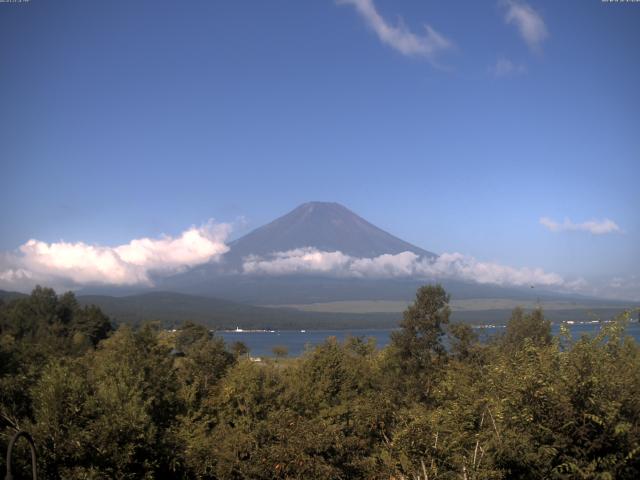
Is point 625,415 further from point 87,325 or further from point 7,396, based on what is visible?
point 87,325

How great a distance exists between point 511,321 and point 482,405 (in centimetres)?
3350

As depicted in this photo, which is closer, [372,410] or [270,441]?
[270,441]

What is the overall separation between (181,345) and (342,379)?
47.4 meters

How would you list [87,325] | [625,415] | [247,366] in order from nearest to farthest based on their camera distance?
[625,415] < [247,366] < [87,325]

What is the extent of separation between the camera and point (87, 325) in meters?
69.4

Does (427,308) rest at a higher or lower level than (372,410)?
higher

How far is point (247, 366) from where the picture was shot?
25.3m

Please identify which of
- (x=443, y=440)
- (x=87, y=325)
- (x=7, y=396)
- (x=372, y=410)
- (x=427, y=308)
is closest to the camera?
(x=443, y=440)

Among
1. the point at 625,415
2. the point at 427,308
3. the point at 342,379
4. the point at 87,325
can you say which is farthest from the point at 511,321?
the point at 87,325

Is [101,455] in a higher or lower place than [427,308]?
lower

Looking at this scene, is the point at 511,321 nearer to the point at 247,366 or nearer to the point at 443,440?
the point at 247,366

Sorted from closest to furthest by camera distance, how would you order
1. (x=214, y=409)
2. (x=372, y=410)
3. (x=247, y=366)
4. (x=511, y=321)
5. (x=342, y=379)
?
1. (x=372, y=410)
2. (x=214, y=409)
3. (x=247, y=366)
4. (x=342, y=379)
5. (x=511, y=321)

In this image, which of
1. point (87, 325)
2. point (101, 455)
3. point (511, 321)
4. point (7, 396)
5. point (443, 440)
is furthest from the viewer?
point (87, 325)

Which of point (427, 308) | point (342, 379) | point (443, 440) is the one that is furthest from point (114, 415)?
point (427, 308)
